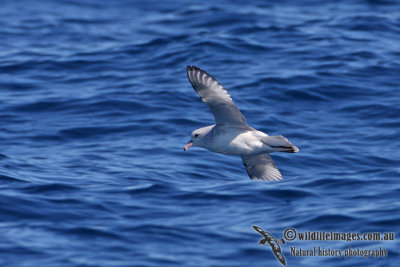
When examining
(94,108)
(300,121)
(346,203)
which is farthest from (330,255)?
(94,108)

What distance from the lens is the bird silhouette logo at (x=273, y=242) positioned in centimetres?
877

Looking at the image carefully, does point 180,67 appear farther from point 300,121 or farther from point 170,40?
point 300,121

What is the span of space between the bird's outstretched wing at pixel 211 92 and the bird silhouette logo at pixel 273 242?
1622 millimetres

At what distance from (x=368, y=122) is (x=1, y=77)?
27.8 ft

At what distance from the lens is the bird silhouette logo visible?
877 centimetres

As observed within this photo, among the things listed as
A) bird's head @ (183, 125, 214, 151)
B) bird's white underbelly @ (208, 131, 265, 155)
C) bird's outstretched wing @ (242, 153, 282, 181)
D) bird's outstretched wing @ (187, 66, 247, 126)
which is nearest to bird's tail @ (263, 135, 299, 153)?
bird's white underbelly @ (208, 131, 265, 155)

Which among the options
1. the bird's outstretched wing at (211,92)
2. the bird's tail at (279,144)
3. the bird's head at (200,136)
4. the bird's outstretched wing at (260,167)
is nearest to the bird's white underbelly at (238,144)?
the bird's tail at (279,144)

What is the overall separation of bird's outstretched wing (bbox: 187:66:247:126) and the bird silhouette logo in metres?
1.62

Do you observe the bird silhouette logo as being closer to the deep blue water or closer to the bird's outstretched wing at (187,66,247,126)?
the deep blue water

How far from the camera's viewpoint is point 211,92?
9039 mm

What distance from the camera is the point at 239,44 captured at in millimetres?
17484

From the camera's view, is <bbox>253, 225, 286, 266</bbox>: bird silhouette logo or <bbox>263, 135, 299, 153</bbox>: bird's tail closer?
<bbox>253, 225, 286, 266</bbox>: bird silhouette logo

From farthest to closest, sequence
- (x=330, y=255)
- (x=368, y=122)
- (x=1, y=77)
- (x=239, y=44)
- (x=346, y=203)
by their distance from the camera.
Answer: (x=239, y=44) < (x=1, y=77) < (x=368, y=122) < (x=346, y=203) < (x=330, y=255)

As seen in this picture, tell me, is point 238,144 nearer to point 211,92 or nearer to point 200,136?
point 200,136
